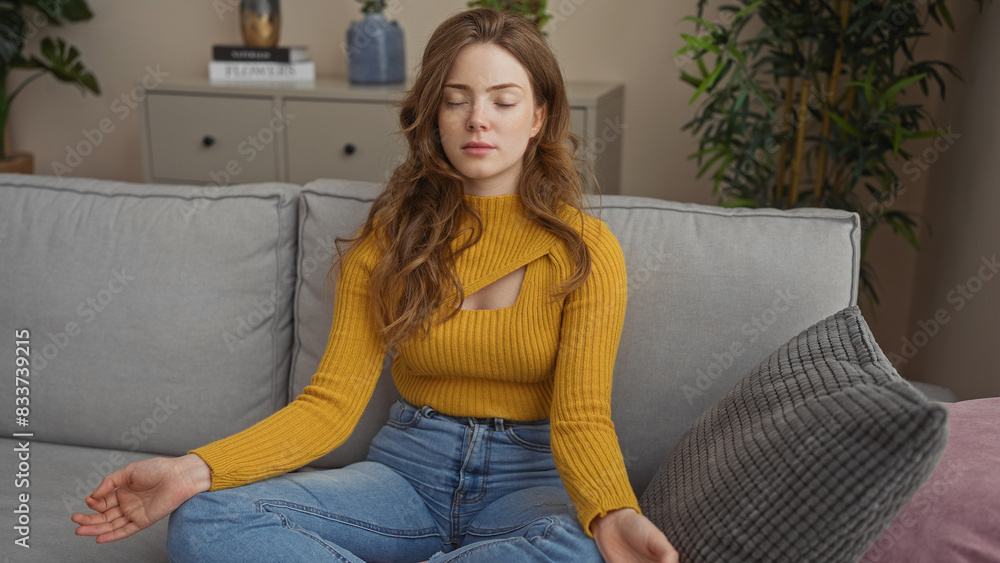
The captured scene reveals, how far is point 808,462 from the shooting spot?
2.71 ft

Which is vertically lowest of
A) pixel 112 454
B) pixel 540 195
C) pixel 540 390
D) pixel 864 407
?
pixel 112 454

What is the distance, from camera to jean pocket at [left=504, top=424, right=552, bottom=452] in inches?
46.4

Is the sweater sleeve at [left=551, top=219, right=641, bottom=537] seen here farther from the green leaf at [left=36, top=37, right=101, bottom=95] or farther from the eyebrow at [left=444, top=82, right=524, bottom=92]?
the green leaf at [left=36, top=37, right=101, bottom=95]

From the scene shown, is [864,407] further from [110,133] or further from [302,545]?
[110,133]

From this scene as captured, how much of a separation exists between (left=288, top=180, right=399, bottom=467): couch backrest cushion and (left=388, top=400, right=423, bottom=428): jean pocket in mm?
107

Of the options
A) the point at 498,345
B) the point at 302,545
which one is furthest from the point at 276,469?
the point at 498,345

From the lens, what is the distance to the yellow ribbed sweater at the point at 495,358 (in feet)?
3.57

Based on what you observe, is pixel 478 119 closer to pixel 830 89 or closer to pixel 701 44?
pixel 701 44

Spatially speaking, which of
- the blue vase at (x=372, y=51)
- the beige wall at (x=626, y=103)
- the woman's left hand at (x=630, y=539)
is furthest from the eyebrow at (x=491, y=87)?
the blue vase at (x=372, y=51)

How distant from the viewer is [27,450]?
4.78ft

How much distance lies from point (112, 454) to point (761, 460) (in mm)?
1133

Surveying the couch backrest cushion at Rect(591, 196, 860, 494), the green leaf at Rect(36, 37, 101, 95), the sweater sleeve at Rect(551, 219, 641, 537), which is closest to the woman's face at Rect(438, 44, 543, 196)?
the sweater sleeve at Rect(551, 219, 641, 537)

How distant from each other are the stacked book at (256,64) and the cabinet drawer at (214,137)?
15 cm

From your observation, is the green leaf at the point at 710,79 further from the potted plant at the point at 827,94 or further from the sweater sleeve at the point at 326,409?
the sweater sleeve at the point at 326,409
